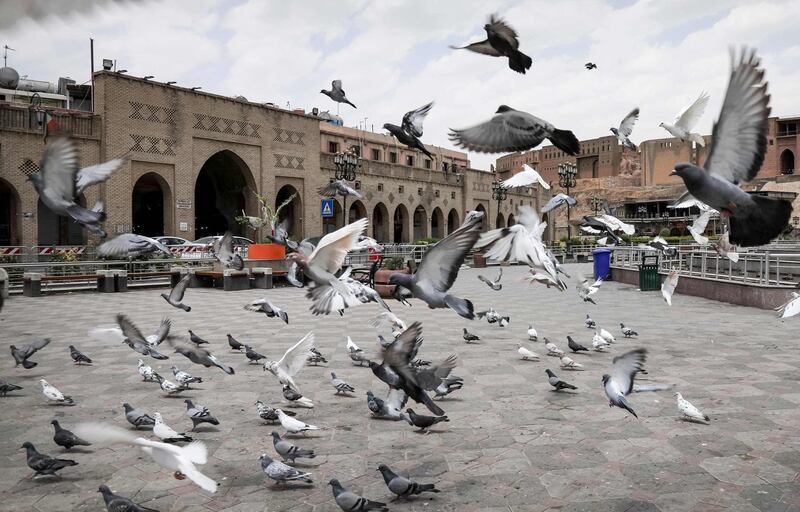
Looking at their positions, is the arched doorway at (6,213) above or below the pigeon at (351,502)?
above

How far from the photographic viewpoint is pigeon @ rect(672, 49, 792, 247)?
155cm

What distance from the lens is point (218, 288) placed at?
1725 cm

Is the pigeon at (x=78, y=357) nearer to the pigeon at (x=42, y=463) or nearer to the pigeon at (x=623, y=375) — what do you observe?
the pigeon at (x=42, y=463)

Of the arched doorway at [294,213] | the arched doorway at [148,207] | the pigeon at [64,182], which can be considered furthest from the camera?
the arched doorway at [294,213]

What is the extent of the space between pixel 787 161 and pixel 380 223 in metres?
48.3

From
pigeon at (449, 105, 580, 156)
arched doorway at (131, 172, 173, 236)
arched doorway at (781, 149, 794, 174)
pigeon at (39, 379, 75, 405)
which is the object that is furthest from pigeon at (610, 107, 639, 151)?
arched doorway at (781, 149, 794, 174)

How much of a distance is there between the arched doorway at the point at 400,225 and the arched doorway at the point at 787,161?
44.4 metres

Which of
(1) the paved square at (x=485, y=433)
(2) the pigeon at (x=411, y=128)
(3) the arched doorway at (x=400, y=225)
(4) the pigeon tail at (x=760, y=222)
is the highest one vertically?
(3) the arched doorway at (x=400, y=225)

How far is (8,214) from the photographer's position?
25.3 m

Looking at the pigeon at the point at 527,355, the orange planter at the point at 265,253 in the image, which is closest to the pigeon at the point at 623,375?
the pigeon at the point at 527,355

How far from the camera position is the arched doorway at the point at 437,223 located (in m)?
42.7

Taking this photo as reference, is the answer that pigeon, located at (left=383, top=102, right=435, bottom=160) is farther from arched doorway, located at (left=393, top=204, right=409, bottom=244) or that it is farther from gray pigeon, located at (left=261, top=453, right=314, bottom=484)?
arched doorway, located at (left=393, top=204, right=409, bottom=244)

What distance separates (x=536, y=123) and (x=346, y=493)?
1.97 metres

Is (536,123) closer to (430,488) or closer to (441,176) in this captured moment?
(430,488)
